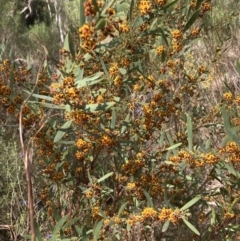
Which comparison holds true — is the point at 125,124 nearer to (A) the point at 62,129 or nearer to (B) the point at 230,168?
(A) the point at 62,129

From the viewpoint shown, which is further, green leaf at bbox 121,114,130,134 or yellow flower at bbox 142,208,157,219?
green leaf at bbox 121,114,130,134

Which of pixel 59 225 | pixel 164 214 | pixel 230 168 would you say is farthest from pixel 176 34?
pixel 59 225

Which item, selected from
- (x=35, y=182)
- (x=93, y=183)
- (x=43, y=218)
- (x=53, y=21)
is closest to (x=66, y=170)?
(x=93, y=183)

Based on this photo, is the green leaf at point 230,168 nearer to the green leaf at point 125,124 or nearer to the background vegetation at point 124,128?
the background vegetation at point 124,128

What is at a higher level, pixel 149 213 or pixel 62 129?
pixel 62 129

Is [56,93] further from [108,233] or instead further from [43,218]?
[43,218]

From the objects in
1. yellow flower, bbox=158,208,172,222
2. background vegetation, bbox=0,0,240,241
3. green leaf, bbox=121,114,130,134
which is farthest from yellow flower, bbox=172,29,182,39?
yellow flower, bbox=158,208,172,222

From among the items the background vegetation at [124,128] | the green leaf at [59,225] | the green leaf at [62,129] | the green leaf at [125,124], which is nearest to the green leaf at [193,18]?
the background vegetation at [124,128]

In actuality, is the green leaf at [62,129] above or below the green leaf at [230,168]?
above

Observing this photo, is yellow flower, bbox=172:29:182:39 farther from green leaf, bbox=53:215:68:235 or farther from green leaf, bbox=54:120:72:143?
green leaf, bbox=53:215:68:235

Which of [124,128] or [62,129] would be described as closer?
[62,129]

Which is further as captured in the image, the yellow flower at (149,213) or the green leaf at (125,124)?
the green leaf at (125,124)

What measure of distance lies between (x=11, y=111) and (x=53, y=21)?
6.18 m

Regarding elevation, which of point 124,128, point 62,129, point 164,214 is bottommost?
point 164,214
